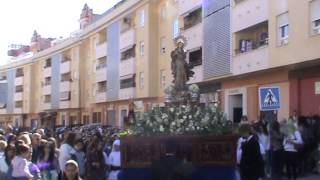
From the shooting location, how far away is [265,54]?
2648cm

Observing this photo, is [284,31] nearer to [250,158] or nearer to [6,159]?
[250,158]

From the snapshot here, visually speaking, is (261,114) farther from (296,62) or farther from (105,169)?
(105,169)

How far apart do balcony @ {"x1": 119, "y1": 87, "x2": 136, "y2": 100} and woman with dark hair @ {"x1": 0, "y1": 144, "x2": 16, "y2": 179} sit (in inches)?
1430

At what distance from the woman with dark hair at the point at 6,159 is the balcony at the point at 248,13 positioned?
18503 mm

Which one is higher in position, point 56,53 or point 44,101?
point 56,53

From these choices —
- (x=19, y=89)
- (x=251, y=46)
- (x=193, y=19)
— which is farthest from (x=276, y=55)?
(x=19, y=89)

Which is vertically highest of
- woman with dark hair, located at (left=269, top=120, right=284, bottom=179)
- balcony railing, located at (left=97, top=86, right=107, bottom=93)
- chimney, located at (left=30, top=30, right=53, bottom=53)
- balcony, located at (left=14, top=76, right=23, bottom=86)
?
chimney, located at (left=30, top=30, right=53, bottom=53)

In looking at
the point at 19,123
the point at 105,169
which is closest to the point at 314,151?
the point at 105,169

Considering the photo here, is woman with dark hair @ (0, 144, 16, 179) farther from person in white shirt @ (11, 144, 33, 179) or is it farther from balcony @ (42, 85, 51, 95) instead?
balcony @ (42, 85, 51, 95)

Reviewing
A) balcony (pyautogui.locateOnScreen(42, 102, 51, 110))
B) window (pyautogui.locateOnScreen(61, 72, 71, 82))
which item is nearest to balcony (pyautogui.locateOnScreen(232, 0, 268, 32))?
window (pyautogui.locateOnScreen(61, 72, 71, 82))

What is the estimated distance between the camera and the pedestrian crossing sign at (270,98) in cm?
1325

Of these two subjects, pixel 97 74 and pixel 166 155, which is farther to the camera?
pixel 97 74

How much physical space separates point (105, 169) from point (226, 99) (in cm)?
2081

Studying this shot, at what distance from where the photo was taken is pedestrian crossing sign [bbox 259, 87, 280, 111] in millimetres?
13250
